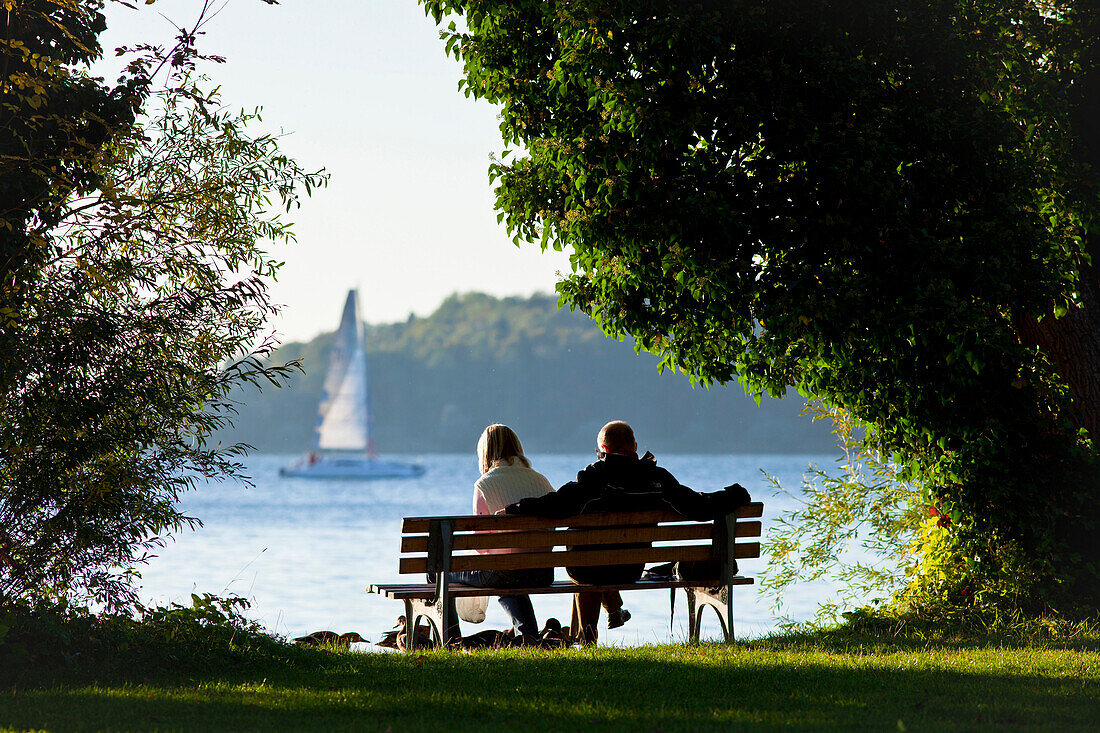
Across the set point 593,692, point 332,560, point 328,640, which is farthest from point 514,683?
point 332,560

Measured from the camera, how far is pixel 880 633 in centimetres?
834

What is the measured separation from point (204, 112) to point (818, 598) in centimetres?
2024

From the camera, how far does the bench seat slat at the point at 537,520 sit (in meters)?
7.01

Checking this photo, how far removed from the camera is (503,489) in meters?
7.80

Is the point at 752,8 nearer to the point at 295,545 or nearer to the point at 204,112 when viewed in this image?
the point at 204,112

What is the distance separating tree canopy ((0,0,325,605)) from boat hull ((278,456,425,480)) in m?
77.8

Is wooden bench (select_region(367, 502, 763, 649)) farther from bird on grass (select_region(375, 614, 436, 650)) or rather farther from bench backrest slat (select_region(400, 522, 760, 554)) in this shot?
bird on grass (select_region(375, 614, 436, 650))

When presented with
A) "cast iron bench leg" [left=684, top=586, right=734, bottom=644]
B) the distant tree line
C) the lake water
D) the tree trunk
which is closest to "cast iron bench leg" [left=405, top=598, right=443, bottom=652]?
the lake water

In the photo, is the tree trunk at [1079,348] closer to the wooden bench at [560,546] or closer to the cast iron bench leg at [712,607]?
the wooden bench at [560,546]

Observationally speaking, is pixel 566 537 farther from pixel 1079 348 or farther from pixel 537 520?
pixel 1079 348

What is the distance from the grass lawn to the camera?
5246 mm

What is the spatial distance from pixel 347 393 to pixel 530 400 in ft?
277

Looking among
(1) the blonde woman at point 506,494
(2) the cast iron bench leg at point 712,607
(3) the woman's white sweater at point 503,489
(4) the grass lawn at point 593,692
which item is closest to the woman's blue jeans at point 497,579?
(1) the blonde woman at point 506,494

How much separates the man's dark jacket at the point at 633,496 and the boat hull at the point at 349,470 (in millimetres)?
77823
